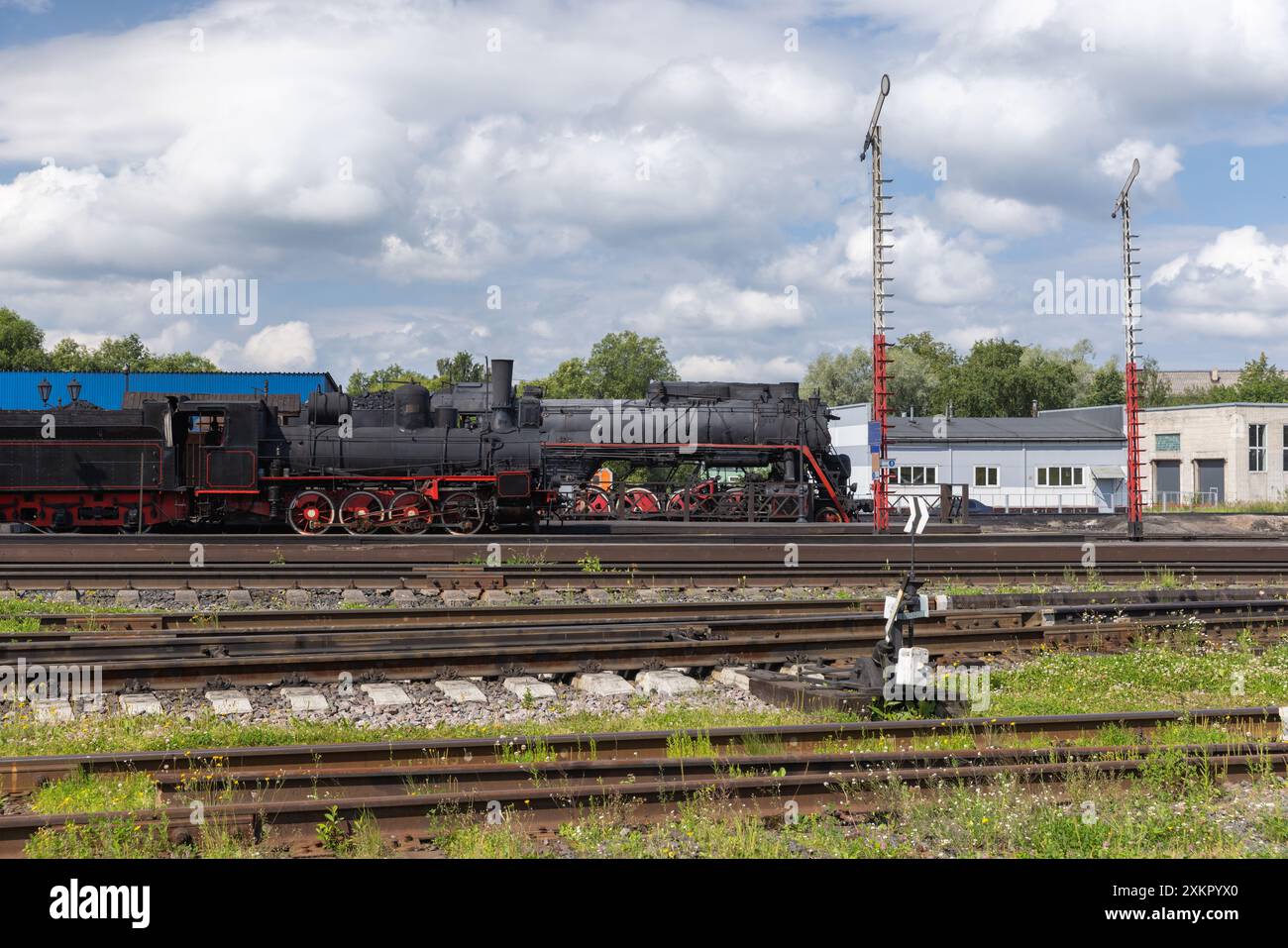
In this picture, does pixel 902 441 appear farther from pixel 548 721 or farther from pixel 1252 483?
pixel 548 721

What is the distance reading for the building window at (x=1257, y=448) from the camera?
5503 cm

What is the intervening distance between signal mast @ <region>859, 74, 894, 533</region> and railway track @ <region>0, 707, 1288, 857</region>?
16.3 m

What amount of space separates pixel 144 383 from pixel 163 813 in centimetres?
4245

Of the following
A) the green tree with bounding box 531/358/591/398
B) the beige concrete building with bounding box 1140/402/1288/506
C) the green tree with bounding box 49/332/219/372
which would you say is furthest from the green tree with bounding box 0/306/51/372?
the beige concrete building with bounding box 1140/402/1288/506

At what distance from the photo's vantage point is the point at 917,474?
162 ft

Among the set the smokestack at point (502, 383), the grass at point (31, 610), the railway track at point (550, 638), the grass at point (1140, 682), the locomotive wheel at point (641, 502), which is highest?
the smokestack at point (502, 383)

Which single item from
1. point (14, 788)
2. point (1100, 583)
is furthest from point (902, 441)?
point (14, 788)

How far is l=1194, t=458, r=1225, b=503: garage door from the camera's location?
55531 millimetres

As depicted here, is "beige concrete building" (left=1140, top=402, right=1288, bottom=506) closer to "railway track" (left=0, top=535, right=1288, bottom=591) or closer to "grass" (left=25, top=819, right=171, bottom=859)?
"railway track" (left=0, top=535, right=1288, bottom=591)

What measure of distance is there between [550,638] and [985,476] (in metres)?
42.5

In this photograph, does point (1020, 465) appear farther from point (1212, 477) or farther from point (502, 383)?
point (502, 383)

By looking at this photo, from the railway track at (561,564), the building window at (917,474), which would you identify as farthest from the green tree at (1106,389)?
the railway track at (561,564)

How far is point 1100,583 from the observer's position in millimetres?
17156

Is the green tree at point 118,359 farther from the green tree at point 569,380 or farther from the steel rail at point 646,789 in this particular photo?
the steel rail at point 646,789
